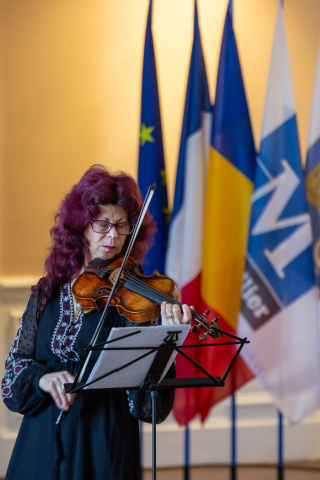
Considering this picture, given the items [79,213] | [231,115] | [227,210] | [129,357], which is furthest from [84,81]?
[129,357]

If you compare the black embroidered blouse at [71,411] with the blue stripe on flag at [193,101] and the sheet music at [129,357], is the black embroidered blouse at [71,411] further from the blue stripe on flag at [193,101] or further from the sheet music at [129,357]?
the blue stripe on flag at [193,101]

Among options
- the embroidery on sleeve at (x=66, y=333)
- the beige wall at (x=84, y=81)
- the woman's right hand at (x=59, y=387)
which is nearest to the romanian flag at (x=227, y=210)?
the beige wall at (x=84, y=81)

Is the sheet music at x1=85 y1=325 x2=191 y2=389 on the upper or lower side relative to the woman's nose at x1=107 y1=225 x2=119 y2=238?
lower

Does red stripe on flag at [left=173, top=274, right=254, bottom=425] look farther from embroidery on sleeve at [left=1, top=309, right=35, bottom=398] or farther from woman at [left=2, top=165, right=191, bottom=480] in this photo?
embroidery on sleeve at [left=1, top=309, right=35, bottom=398]

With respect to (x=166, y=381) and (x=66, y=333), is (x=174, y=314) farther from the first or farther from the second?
(x=66, y=333)

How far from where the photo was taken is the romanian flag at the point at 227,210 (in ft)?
6.68

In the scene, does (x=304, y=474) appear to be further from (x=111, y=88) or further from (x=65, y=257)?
(x=111, y=88)

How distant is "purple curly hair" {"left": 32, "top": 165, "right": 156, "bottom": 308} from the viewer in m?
1.27

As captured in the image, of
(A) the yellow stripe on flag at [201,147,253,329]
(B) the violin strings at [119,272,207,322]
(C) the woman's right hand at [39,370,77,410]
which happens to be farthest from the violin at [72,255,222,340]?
(A) the yellow stripe on flag at [201,147,253,329]

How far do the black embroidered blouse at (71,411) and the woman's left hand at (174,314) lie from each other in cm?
14

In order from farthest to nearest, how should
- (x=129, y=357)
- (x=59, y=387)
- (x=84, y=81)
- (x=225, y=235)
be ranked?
(x=84, y=81) < (x=225, y=235) < (x=59, y=387) < (x=129, y=357)

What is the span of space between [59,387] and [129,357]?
26cm

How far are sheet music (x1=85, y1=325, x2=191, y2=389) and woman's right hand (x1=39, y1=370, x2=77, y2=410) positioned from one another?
0.56 ft

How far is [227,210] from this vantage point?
6.75 feet
